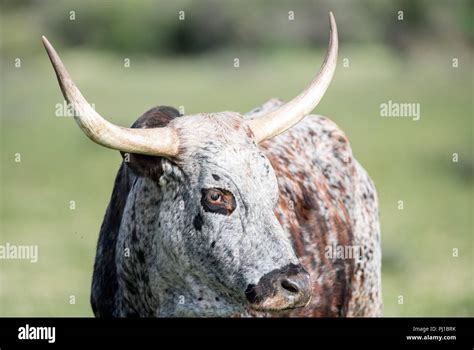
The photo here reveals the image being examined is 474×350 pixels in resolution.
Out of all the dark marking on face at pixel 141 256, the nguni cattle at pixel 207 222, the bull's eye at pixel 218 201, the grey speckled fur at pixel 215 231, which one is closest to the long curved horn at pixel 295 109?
the nguni cattle at pixel 207 222

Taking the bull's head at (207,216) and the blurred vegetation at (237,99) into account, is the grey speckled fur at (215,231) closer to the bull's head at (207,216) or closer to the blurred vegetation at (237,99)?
the bull's head at (207,216)

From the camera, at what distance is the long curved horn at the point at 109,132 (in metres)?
6.64

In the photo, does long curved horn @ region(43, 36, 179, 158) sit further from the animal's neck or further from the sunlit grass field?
the sunlit grass field

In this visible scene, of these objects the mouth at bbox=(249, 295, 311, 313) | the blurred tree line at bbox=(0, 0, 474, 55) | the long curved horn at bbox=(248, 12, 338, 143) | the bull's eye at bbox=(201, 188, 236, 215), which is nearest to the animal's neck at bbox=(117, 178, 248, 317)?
the bull's eye at bbox=(201, 188, 236, 215)

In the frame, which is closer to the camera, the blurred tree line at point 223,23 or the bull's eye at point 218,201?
the bull's eye at point 218,201

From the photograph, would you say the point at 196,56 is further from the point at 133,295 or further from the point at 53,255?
the point at 133,295

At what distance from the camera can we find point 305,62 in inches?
1666

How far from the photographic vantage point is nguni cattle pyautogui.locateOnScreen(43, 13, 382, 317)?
6797mm

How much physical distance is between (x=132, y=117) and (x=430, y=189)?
837cm

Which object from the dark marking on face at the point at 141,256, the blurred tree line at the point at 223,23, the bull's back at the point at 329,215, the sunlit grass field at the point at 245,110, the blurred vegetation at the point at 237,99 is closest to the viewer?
the dark marking on face at the point at 141,256

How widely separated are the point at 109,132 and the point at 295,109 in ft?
4.46

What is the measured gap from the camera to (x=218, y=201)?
22.9 feet

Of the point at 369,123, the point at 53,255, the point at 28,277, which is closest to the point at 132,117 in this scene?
the point at 369,123
